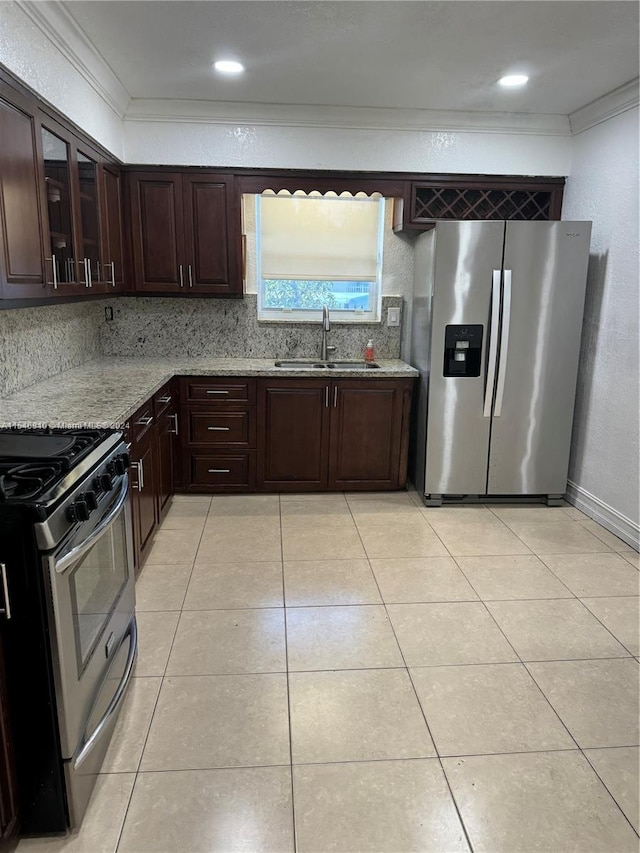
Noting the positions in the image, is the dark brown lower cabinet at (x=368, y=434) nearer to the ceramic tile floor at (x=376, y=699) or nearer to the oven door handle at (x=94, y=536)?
the ceramic tile floor at (x=376, y=699)

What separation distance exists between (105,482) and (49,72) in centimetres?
195

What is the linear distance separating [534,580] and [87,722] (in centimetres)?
221

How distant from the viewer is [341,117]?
3.90 m

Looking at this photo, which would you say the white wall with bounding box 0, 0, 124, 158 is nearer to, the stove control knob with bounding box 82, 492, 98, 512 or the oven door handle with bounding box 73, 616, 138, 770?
the stove control knob with bounding box 82, 492, 98, 512

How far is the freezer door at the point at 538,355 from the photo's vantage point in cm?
367

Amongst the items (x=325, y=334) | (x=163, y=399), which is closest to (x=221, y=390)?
(x=163, y=399)

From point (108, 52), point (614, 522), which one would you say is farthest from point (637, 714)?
point (108, 52)

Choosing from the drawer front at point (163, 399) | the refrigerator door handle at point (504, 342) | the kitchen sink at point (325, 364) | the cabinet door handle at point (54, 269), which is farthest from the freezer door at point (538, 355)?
the cabinet door handle at point (54, 269)

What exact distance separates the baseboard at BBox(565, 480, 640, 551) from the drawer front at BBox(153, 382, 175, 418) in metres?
2.75

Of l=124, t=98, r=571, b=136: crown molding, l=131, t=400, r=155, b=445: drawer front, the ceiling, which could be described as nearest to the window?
l=124, t=98, r=571, b=136: crown molding

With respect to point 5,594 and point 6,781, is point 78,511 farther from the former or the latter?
point 6,781

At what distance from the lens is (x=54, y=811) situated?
62.4 inches

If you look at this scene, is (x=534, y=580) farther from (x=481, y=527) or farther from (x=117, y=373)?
(x=117, y=373)

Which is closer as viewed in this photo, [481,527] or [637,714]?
[637,714]
